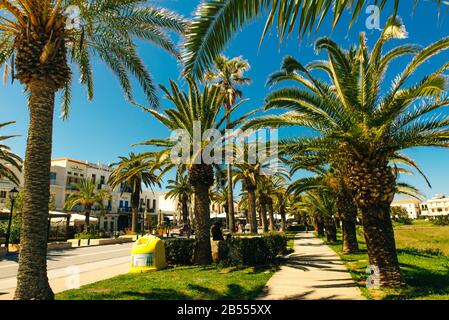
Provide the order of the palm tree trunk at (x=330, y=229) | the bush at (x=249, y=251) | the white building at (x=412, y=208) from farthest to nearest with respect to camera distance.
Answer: the white building at (x=412, y=208) → the palm tree trunk at (x=330, y=229) → the bush at (x=249, y=251)

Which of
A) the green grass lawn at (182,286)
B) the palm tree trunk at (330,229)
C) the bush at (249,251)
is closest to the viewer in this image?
A: the green grass lawn at (182,286)

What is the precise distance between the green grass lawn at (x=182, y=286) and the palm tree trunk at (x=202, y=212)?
1573mm

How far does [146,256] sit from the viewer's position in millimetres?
11977

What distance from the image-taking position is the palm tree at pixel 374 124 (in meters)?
8.05

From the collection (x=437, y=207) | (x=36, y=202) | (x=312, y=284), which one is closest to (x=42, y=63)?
(x=36, y=202)

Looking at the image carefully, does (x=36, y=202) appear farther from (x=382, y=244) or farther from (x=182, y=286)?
(x=382, y=244)

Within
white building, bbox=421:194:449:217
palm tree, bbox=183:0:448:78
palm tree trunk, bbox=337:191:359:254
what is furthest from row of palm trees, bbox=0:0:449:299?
white building, bbox=421:194:449:217

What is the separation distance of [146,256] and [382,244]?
329 inches

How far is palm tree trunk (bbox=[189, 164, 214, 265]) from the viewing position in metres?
12.8

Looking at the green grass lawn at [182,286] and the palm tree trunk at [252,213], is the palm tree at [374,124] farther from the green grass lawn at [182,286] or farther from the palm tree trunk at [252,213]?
the palm tree trunk at [252,213]

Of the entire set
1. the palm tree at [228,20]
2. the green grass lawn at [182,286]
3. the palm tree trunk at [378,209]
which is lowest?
the green grass lawn at [182,286]

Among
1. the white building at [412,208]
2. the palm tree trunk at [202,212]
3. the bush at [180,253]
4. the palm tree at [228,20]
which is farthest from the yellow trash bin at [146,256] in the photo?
the white building at [412,208]

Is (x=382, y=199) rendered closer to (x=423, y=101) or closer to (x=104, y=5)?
(x=423, y=101)
